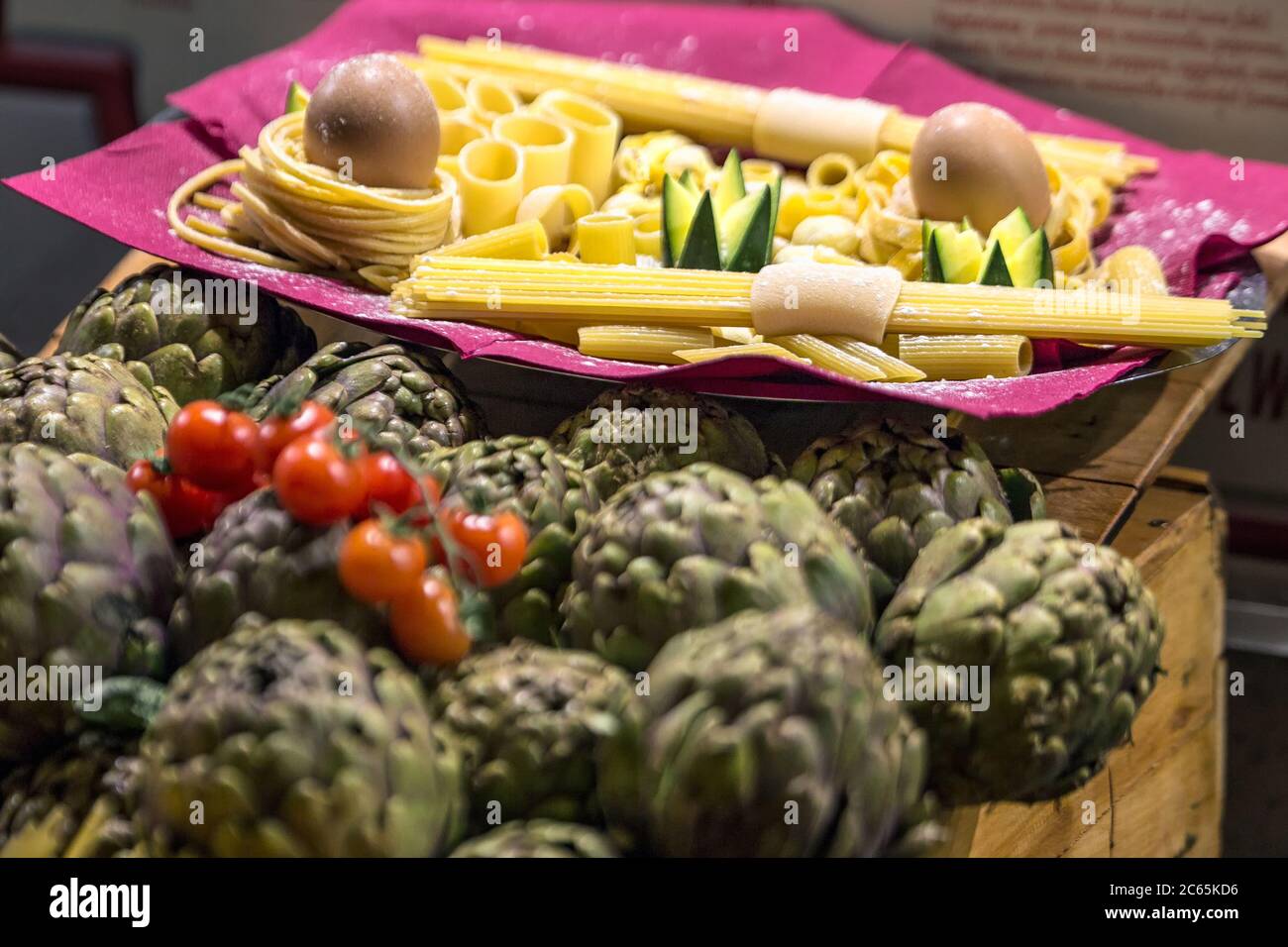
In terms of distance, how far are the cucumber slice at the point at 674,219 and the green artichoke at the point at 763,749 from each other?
83 cm

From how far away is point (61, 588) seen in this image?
3.31ft

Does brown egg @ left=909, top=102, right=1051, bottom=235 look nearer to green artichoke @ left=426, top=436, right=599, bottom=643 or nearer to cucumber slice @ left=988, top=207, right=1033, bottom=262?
cucumber slice @ left=988, top=207, right=1033, bottom=262

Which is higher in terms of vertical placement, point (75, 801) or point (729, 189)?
point (729, 189)

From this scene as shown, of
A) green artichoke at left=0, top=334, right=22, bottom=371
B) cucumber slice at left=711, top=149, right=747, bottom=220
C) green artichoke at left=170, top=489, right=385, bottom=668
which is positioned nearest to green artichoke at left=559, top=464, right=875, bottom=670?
green artichoke at left=170, top=489, right=385, bottom=668

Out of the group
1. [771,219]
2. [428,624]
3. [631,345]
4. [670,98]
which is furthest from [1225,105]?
[428,624]

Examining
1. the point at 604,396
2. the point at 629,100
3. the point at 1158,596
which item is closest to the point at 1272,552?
the point at 1158,596

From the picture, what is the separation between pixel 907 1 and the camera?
246 centimetres

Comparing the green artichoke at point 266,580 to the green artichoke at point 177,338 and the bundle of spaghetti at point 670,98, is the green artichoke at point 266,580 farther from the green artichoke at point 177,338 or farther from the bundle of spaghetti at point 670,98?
the bundle of spaghetti at point 670,98

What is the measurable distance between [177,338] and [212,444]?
0.43 meters

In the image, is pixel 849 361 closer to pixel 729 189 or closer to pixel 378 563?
pixel 729 189

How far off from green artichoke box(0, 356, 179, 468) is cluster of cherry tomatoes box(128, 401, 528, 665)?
0.29 feet

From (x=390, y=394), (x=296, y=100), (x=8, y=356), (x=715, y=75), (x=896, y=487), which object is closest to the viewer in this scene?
(x=896, y=487)

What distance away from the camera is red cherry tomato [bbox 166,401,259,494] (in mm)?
1089

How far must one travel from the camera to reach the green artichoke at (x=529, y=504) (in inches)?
43.8
